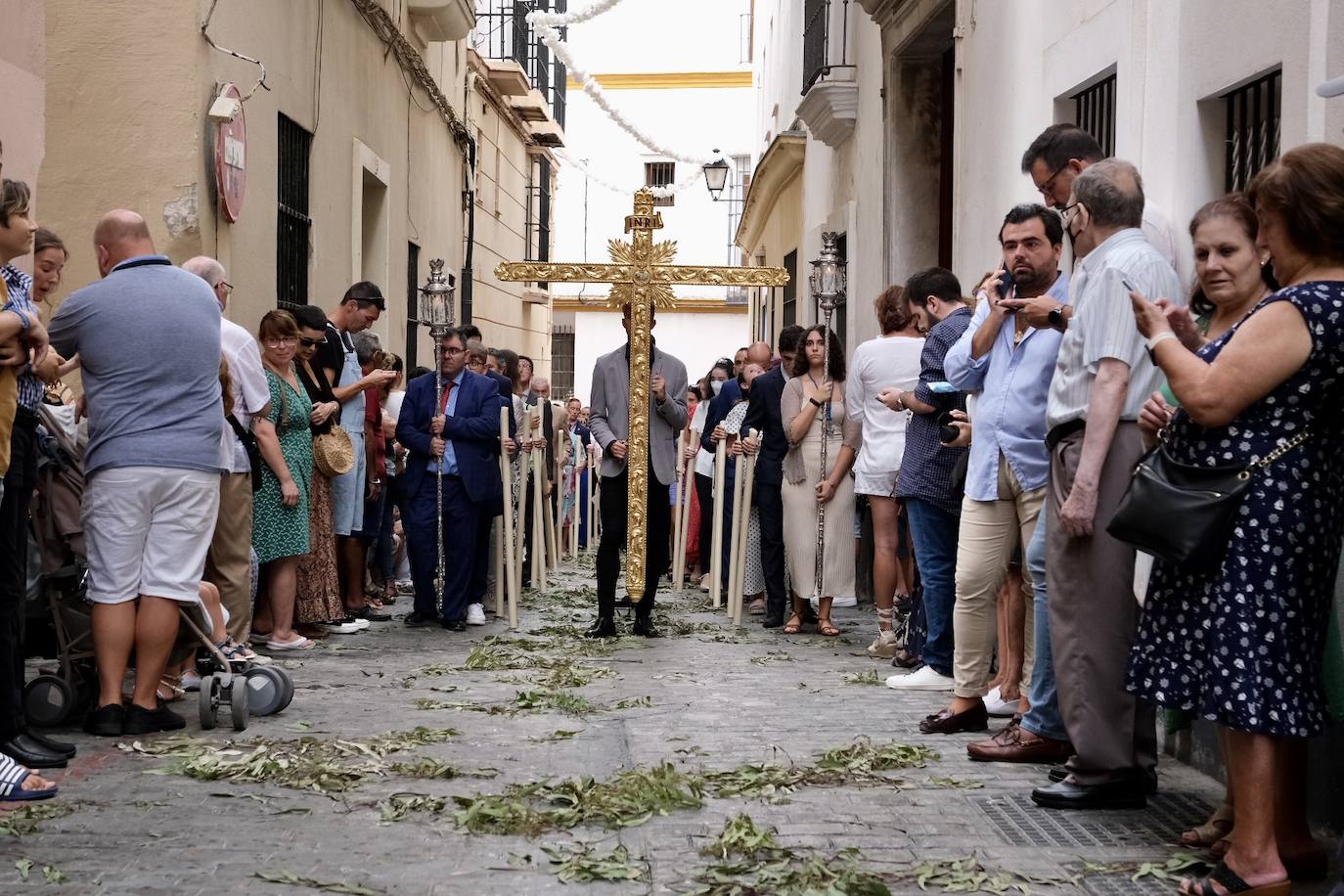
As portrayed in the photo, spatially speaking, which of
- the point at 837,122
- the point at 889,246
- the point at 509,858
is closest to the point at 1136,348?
the point at 509,858

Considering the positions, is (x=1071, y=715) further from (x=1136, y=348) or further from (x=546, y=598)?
(x=546, y=598)

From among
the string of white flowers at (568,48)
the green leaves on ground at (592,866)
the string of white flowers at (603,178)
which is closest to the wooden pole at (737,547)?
the green leaves on ground at (592,866)

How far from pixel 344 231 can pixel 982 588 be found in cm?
931

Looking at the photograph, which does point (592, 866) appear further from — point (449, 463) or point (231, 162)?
point (231, 162)

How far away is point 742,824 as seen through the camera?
5.02 m

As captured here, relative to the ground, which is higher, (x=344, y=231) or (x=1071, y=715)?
(x=344, y=231)

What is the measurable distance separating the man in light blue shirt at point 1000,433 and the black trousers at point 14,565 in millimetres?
3438

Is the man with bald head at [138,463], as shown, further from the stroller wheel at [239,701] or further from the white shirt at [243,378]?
the white shirt at [243,378]

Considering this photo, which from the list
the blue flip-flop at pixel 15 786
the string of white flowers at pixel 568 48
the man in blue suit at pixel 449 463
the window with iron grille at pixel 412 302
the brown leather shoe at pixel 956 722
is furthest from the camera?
the string of white flowers at pixel 568 48

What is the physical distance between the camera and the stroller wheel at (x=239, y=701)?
6621 millimetres

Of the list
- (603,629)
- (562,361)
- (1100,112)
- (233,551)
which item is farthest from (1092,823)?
(562,361)

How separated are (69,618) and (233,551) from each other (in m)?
1.47

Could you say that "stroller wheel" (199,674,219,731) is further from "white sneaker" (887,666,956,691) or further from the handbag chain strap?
the handbag chain strap

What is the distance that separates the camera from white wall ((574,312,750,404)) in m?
39.2
